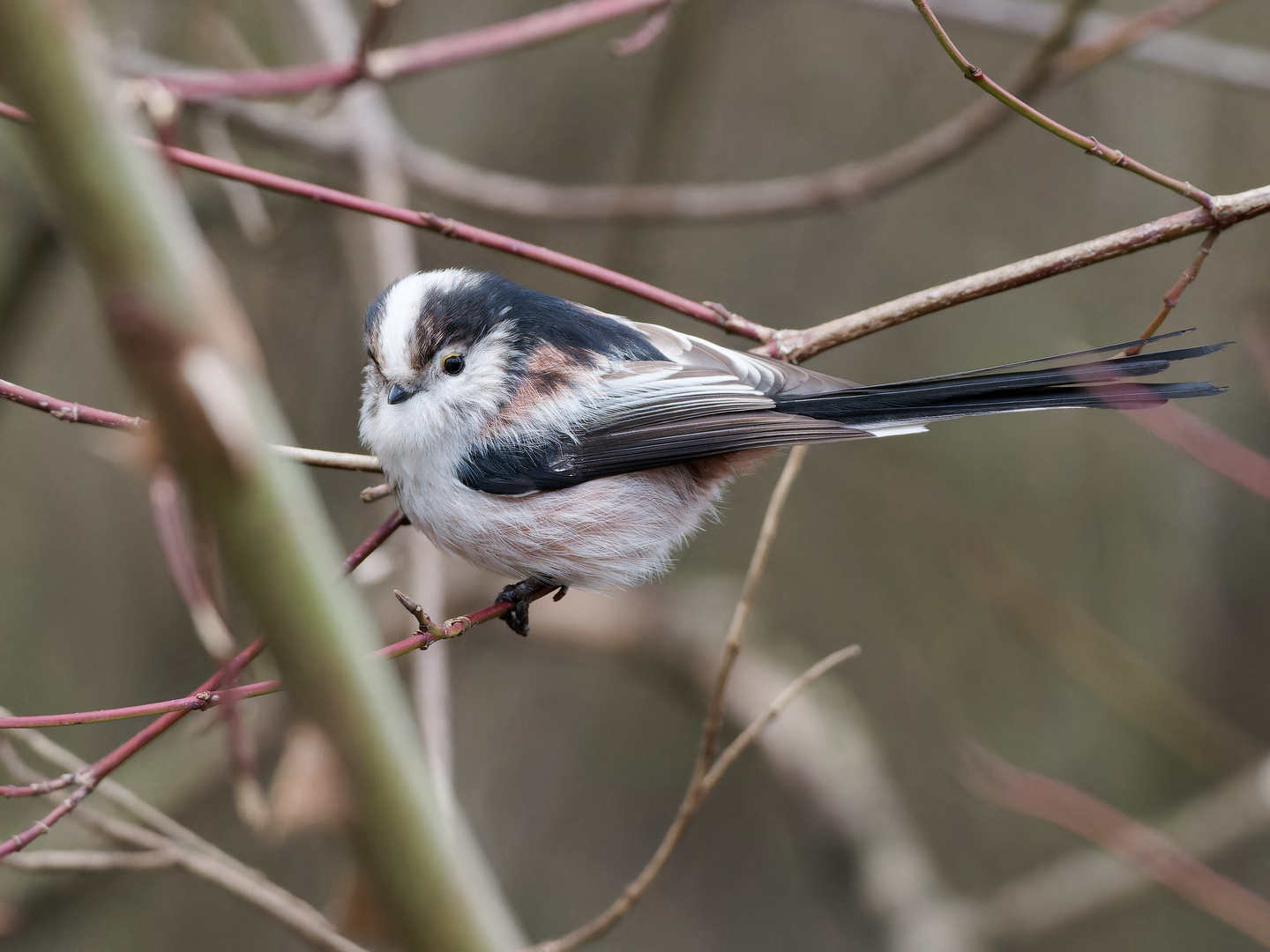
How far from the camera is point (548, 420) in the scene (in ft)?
6.66

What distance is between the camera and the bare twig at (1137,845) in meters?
2.34

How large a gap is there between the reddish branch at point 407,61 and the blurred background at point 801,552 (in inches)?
43.6

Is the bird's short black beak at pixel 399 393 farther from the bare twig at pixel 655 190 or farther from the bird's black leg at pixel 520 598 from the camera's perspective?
the bare twig at pixel 655 190

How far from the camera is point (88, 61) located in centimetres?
60

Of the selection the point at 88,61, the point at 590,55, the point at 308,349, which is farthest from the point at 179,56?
the point at 88,61

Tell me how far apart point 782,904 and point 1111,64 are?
4068 millimetres

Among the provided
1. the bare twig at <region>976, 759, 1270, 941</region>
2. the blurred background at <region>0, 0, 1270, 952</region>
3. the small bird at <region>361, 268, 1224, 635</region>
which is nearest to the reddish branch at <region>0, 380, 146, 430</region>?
the small bird at <region>361, 268, 1224, 635</region>

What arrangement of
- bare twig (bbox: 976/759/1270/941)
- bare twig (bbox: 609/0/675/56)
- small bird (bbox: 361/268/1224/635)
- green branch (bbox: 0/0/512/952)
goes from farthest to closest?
1. bare twig (bbox: 976/759/1270/941)
2. bare twig (bbox: 609/0/675/56)
3. small bird (bbox: 361/268/1224/635)
4. green branch (bbox: 0/0/512/952)

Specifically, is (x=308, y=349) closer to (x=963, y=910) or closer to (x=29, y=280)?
(x=29, y=280)

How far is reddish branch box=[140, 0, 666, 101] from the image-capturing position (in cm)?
201

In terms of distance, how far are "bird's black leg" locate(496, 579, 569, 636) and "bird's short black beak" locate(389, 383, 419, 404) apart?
1.44ft

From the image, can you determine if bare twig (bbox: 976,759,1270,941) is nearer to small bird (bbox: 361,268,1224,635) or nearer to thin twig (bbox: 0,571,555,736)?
small bird (bbox: 361,268,1224,635)

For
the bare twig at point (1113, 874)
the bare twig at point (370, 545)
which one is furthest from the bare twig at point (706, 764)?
the bare twig at point (1113, 874)

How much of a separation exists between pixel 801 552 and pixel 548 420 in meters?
3.02
